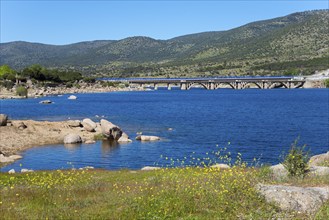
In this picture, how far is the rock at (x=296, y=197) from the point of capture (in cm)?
1382

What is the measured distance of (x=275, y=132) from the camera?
61.1 metres

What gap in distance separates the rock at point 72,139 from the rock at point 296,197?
39.5 meters

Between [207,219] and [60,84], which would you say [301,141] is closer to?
[207,219]

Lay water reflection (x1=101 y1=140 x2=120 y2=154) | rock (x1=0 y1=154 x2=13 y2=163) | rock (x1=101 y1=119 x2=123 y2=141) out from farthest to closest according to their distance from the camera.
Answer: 1. rock (x1=101 y1=119 x2=123 y2=141)
2. water reflection (x1=101 y1=140 x2=120 y2=154)
3. rock (x1=0 y1=154 x2=13 y2=163)

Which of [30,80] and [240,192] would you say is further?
[30,80]

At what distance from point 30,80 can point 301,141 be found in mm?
137058

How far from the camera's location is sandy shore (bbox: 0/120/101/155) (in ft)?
161

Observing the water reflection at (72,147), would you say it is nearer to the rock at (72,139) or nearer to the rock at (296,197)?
the rock at (72,139)

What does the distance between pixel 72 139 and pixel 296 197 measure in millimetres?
40862

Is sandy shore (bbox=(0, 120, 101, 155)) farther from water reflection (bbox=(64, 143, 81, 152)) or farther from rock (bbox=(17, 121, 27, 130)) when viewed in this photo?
water reflection (bbox=(64, 143, 81, 152))

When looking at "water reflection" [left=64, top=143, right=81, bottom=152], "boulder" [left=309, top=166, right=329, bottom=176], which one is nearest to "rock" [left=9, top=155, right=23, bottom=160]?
"water reflection" [left=64, top=143, right=81, bottom=152]

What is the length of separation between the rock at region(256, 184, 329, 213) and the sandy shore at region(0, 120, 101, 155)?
36.4m

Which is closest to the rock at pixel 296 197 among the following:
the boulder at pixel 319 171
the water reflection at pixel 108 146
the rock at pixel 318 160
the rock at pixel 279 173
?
the rock at pixel 279 173

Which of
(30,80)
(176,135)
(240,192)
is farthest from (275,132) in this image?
(30,80)
